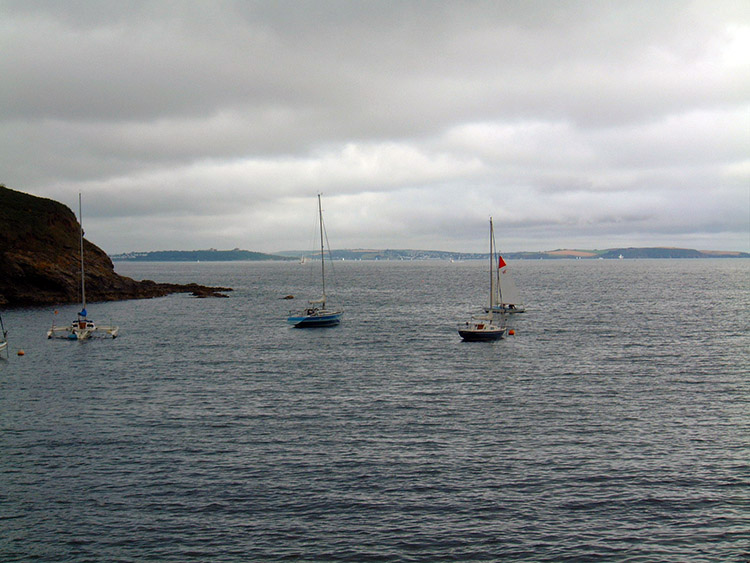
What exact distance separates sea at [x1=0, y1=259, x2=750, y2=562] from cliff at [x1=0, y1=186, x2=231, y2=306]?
54.5 m

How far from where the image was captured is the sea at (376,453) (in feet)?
83.5

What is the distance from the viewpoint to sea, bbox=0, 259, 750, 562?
25438 millimetres

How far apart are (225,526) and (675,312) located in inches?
3932

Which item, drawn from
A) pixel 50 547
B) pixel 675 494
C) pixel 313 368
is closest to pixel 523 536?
pixel 675 494

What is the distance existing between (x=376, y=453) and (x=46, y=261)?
108375mm

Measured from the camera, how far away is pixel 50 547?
24.9 metres

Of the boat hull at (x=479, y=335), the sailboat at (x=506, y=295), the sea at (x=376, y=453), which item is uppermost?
the sailboat at (x=506, y=295)

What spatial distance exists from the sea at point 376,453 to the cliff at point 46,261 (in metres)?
54.5

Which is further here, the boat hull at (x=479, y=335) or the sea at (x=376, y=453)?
the boat hull at (x=479, y=335)

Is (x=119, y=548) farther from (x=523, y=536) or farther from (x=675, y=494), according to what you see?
(x=675, y=494)

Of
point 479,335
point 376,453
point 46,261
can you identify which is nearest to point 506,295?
point 479,335

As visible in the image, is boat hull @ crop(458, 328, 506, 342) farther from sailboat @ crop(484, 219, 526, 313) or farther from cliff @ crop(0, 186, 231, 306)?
cliff @ crop(0, 186, 231, 306)

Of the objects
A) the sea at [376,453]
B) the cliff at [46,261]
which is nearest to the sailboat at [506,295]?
the sea at [376,453]

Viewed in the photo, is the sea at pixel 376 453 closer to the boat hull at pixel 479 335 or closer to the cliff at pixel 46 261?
the boat hull at pixel 479 335
